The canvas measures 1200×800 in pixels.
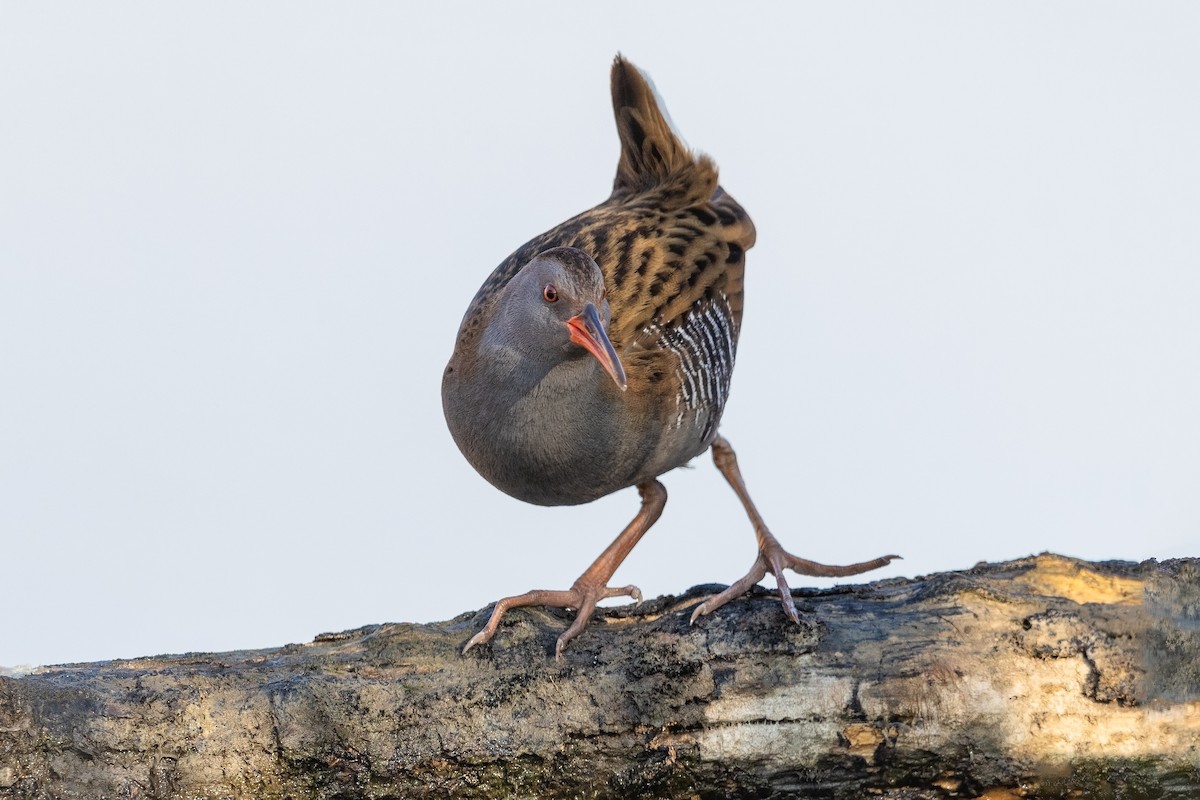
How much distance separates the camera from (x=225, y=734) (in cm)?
356

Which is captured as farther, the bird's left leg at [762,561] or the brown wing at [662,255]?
the brown wing at [662,255]

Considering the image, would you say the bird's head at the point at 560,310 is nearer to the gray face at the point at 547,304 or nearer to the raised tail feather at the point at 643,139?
the gray face at the point at 547,304

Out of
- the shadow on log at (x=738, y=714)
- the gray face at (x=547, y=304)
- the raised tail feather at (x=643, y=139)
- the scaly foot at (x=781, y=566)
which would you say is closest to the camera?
the shadow on log at (x=738, y=714)

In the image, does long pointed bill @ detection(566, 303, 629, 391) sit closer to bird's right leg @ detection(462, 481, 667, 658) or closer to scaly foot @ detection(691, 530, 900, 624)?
bird's right leg @ detection(462, 481, 667, 658)

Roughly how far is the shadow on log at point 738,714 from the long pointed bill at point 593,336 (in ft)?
2.85

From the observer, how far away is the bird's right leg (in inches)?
156

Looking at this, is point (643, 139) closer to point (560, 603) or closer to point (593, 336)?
point (593, 336)

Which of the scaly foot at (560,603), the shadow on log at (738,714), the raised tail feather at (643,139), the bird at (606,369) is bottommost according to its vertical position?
the shadow on log at (738,714)

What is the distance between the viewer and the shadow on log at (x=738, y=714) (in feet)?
11.7

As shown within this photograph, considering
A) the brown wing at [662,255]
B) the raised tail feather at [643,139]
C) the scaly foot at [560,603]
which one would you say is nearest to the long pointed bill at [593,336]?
the brown wing at [662,255]

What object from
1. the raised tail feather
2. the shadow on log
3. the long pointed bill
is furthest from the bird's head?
the raised tail feather

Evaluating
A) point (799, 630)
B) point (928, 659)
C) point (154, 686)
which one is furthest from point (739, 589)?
point (154, 686)

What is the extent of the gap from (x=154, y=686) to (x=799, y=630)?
5.90ft

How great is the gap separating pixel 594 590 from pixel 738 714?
31.4 inches
